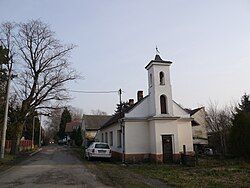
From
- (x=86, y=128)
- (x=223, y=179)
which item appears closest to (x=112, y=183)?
(x=223, y=179)

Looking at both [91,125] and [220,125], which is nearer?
[220,125]

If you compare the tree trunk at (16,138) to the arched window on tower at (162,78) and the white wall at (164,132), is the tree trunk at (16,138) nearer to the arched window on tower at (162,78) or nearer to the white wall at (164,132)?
the white wall at (164,132)

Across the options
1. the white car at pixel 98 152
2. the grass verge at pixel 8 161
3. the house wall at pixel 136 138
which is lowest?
the grass verge at pixel 8 161

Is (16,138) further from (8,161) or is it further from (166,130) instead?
(166,130)

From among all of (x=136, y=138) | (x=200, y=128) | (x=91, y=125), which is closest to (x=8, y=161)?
(x=136, y=138)

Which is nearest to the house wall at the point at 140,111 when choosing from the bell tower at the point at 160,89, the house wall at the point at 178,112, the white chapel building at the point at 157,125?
the white chapel building at the point at 157,125

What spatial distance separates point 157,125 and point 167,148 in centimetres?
207

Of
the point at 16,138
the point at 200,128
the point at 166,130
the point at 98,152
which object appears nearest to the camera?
the point at 166,130

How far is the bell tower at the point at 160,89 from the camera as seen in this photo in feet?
78.6

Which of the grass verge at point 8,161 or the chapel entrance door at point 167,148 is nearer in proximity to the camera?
the grass verge at point 8,161

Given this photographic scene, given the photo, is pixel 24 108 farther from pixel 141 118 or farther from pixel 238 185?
pixel 238 185

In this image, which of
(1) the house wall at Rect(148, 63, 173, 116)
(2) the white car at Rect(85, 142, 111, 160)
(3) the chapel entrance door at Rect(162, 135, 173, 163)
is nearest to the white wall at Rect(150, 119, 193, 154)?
(3) the chapel entrance door at Rect(162, 135, 173, 163)

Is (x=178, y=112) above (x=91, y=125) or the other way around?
the other way around

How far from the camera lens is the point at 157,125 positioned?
23.5 metres
